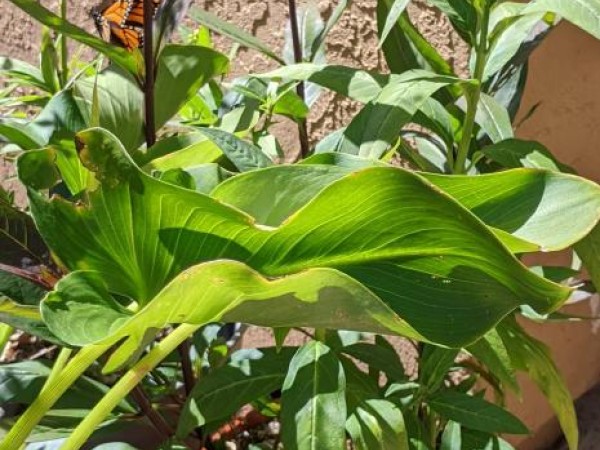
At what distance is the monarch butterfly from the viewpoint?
64 centimetres

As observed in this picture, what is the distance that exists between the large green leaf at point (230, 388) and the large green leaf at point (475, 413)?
142 millimetres

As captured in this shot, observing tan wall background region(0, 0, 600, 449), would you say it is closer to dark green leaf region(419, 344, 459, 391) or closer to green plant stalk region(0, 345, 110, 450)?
dark green leaf region(419, 344, 459, 391)

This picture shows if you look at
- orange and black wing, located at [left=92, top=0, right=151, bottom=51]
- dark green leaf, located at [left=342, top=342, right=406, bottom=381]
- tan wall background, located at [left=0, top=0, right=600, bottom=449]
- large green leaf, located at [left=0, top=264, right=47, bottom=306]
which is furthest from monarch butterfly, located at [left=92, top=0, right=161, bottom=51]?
tan wall background, located at [left=0, top=0, right=600, bottom=449]

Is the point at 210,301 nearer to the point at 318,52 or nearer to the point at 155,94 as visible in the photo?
the point at 155,94

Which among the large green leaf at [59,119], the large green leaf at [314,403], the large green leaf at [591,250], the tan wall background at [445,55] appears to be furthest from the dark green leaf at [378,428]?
the tan wall background at [445,55]

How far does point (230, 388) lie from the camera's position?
2.23ft

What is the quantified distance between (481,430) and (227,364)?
23cm

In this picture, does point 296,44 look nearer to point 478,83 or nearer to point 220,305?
point 478,83

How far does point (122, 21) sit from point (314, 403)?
0.33 metres

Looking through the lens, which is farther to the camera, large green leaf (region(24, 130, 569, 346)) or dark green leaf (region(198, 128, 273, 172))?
dark green leaf (region(198, 128, 273, 172))

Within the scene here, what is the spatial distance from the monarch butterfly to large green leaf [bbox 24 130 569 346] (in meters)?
0.23

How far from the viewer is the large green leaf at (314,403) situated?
57 centimetres

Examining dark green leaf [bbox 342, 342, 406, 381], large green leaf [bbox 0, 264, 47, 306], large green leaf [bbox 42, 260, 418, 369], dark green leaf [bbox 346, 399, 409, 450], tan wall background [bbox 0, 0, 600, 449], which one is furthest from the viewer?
tan wall background [bbox 0, 0, 600, 449]

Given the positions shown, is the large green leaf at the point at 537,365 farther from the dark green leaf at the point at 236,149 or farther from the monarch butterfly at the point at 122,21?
the monarch butterfly at the point at 122,21
